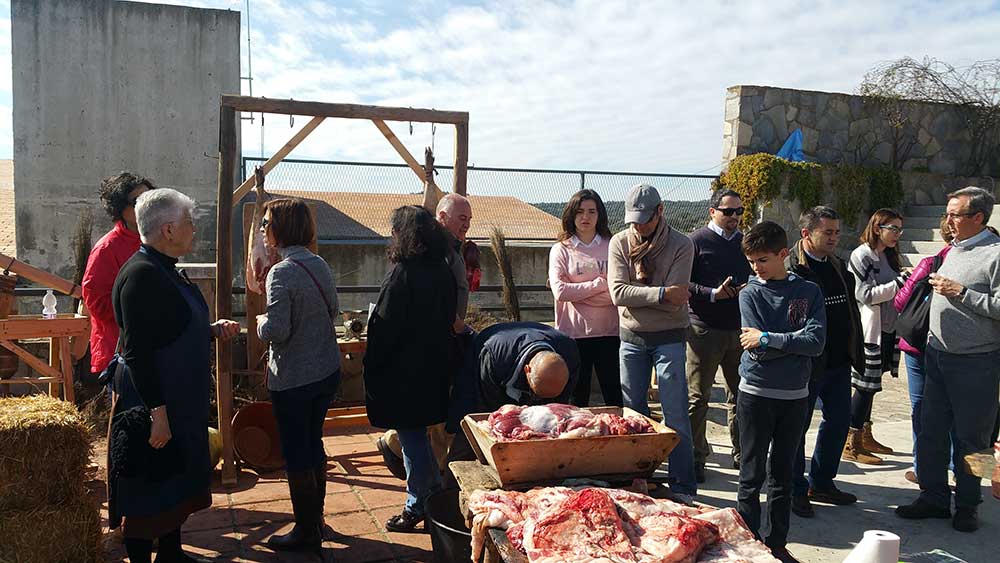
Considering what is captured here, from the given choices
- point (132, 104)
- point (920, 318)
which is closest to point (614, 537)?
point (920, 318)

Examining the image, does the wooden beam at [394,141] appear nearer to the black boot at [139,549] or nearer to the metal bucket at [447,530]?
the metal bucket at [447,530]

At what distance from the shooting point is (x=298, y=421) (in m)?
3.48

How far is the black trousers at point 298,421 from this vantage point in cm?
347

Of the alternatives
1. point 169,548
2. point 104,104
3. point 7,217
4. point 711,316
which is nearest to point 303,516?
point 169,548

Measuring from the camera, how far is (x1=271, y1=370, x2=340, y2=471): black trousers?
11.4ft

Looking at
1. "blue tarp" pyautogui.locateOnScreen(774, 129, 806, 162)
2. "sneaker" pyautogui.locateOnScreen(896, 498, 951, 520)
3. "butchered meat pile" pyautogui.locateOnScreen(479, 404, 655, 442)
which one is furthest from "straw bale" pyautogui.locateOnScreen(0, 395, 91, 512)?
"blue tarp" pyautogui.locateOnScreen(774, 129, 806, 162)

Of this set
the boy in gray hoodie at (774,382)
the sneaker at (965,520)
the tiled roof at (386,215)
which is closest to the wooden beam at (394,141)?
the boy in gray hoodie at (774,382)

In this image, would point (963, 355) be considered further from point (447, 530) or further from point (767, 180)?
point (767, 180)

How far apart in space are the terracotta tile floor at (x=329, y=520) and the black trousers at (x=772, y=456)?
65.5 inches

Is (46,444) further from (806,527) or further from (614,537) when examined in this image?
(806,527)

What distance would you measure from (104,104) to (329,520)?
12172 millimetres

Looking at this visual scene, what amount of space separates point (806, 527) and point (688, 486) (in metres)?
0.79

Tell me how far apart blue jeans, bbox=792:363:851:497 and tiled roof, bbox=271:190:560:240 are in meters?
6.82

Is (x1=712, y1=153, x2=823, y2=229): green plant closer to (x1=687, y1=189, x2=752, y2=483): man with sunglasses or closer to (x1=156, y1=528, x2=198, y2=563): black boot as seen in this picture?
(x1=687, y1=189, x2=752, y2=483): man with sunglasses
